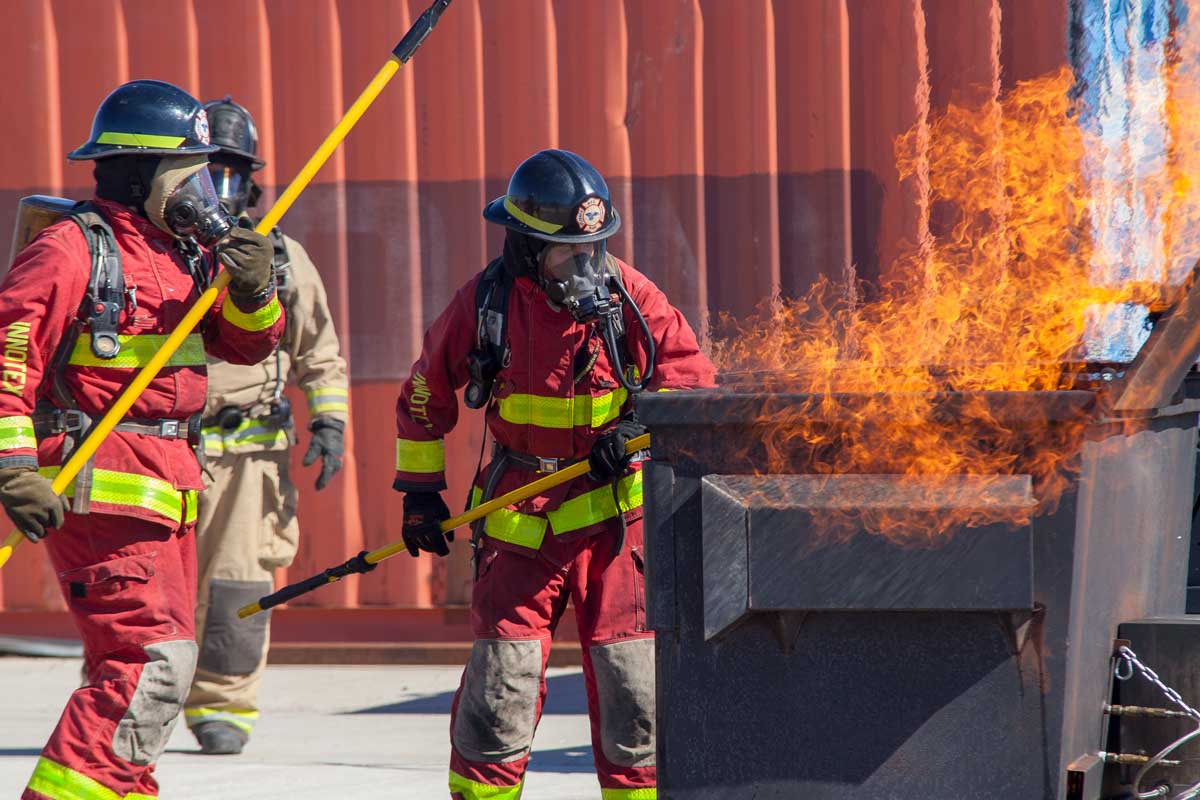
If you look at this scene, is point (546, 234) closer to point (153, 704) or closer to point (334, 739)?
point (153, 704)

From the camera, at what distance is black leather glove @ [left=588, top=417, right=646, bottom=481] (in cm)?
417

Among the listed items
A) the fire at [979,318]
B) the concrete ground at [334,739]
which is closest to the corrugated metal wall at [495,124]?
the fire at [979,318]

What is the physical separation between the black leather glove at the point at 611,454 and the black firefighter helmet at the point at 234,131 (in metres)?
2.25

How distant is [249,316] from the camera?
4.30 m

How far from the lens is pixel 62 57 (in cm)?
748

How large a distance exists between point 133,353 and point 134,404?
0.42 feet

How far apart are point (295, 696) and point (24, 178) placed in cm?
265

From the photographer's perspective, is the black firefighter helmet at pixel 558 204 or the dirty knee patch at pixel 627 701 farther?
the black firefighter helmet at pixel 558 204

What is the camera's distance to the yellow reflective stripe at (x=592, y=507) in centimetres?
427

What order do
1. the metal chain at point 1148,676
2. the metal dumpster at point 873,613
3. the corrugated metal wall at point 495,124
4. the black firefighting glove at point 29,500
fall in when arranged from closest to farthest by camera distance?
1. the metal dumpster at point 873,613
2. the metal chain at point 1148,676
3. the black firefighting glove at point 29,500
4. the corrugated metal wall at point 495,124

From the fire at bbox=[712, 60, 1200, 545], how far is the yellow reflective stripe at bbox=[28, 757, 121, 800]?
1741 millimetres

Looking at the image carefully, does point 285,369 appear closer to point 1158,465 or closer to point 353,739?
A: point 353,739

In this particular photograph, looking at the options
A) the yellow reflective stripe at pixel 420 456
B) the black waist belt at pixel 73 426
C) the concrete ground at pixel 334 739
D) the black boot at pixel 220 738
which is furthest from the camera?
the black boot at pixel 220 738

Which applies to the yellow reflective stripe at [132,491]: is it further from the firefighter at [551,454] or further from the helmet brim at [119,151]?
the helmet brim at [119,151]
